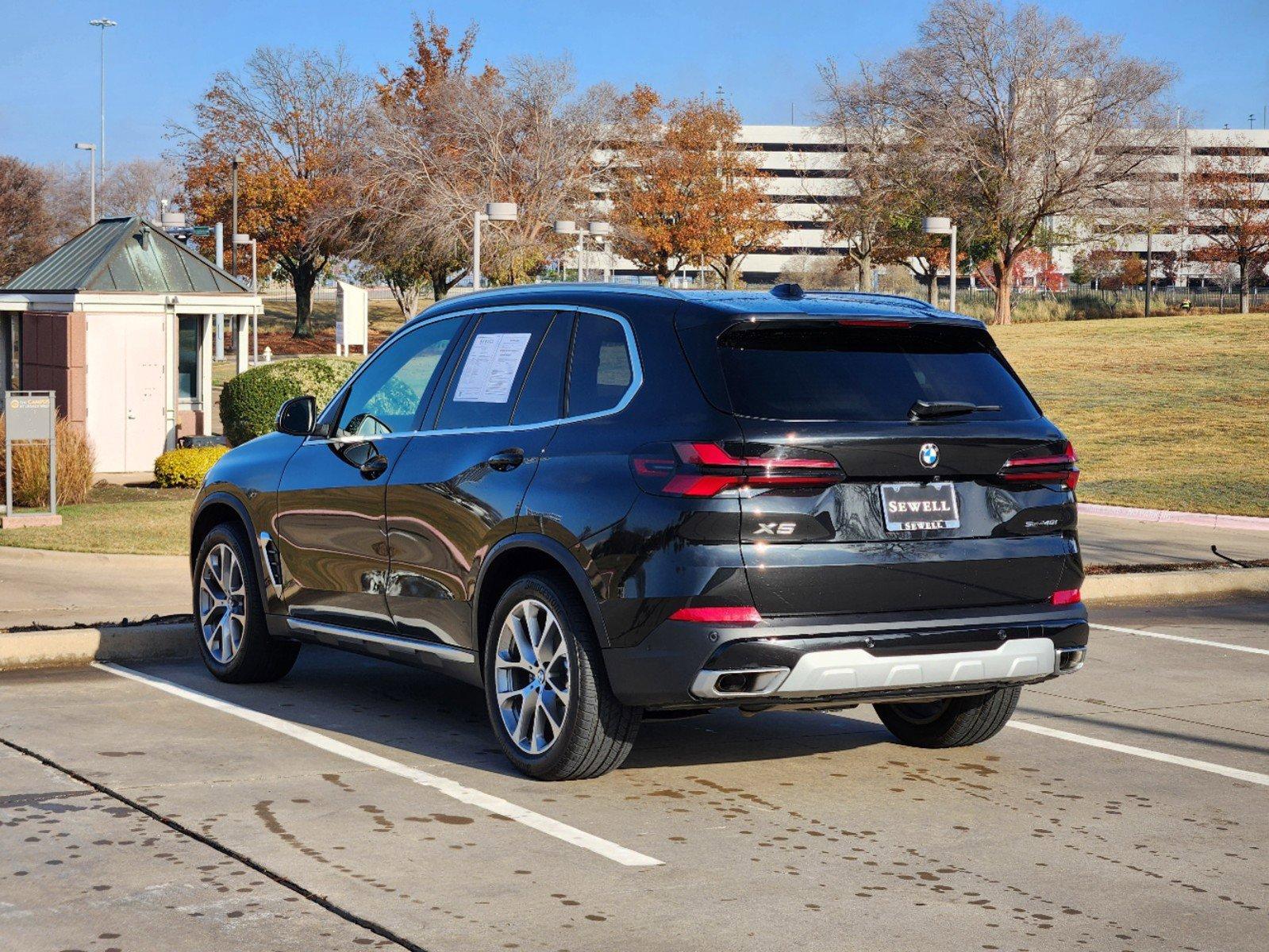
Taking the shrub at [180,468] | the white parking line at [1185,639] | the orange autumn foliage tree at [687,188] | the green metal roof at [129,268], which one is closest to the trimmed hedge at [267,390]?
the shrub at [180,468]

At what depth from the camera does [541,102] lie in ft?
204

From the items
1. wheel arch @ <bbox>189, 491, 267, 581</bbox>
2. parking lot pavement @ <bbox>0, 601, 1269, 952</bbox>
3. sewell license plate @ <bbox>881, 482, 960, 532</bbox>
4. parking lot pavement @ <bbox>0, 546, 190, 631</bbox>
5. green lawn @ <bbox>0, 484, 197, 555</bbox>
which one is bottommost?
parking lot pavement @ <bbox>0, 601, 1269, 952</bbox>

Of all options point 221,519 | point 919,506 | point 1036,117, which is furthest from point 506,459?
point 1036,117

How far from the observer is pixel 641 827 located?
576cm

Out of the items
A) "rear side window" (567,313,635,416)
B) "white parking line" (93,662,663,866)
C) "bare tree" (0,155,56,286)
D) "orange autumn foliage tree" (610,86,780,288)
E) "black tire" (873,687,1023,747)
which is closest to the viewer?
"white parking line" (93,662,663,866)

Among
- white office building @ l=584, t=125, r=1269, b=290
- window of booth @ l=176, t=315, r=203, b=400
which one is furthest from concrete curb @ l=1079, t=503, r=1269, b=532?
white office building @ l=584, t=125, r=1269, b=290

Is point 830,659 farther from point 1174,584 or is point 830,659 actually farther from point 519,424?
point 1174,584

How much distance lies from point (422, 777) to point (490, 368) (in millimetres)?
1695

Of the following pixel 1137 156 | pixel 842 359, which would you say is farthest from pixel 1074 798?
pixel 1137 156

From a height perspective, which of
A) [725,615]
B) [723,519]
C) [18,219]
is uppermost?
[18,219]

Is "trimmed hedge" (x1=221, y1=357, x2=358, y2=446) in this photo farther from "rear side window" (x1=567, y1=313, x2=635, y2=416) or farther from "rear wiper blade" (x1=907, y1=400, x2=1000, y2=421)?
"rear wiper blade" (x1=907, y1=400, x2=1000, y2=421)

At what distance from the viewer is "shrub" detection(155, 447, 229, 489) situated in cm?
2042

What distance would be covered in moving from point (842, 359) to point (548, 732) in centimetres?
179

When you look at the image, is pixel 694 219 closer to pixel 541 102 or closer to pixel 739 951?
pixel 541 102
